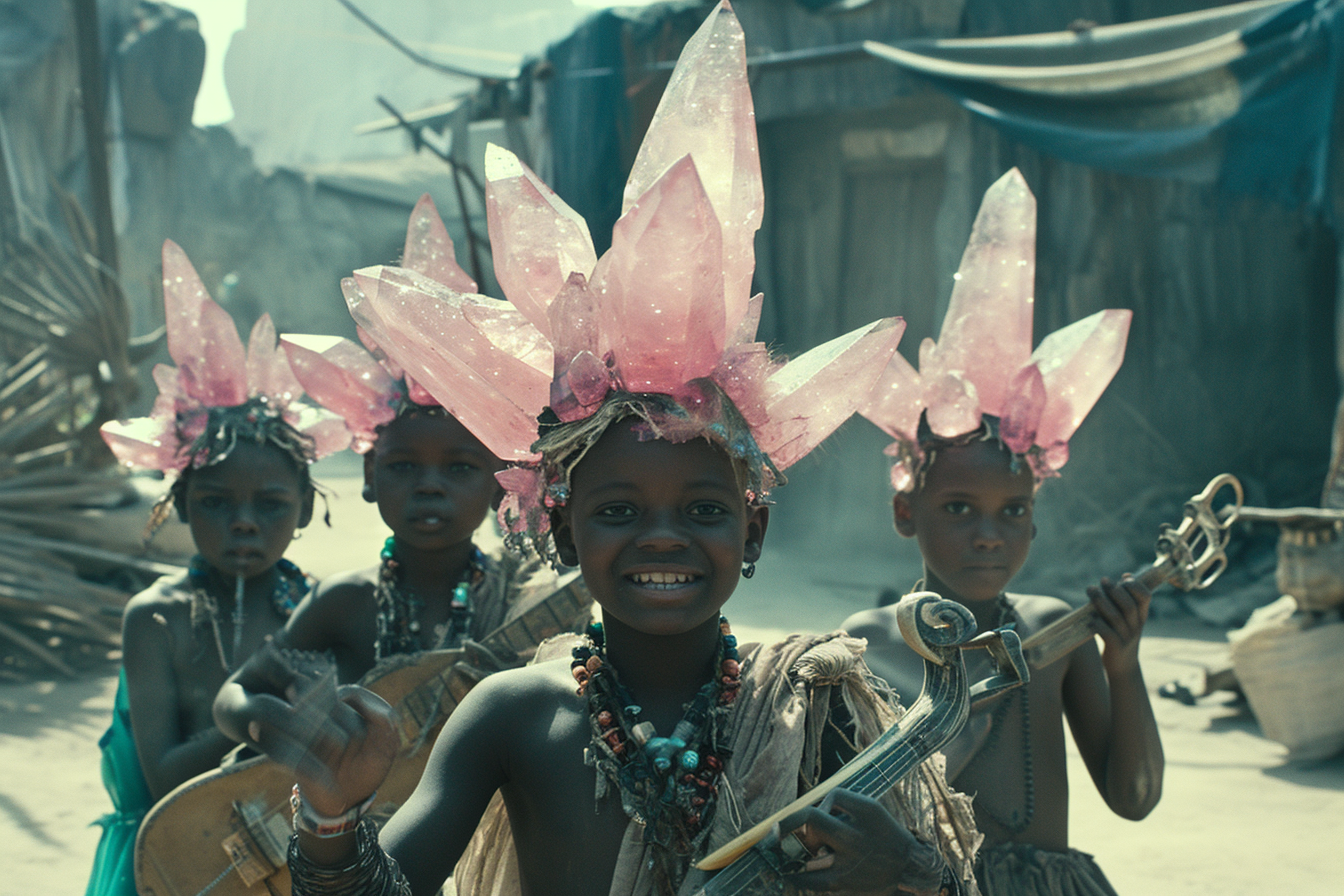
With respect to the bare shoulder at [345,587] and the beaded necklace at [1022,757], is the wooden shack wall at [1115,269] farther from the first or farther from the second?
the bare shoulder at [345,587]

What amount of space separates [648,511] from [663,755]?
315 millimetres

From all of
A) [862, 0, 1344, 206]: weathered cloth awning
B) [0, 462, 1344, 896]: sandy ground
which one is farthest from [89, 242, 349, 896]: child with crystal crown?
[862, 0, 1344, 206]: weathered cloth awning

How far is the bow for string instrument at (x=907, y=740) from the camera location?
4.77 ft

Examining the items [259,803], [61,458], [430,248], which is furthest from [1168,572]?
[61,458]

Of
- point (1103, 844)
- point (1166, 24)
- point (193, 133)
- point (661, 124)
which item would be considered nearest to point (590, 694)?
point (661, 124)

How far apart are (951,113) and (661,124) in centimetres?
818

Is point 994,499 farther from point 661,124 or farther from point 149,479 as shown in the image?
point 149,479

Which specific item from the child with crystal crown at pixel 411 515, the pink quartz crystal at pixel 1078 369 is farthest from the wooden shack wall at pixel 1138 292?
the child with crystal crown at pixel 411 515

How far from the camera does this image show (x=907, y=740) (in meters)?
1.51

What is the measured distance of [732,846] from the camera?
1.46 m

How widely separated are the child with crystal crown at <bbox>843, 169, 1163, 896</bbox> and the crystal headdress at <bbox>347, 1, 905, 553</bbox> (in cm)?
94

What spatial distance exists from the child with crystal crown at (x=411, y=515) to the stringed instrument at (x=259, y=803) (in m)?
0.23

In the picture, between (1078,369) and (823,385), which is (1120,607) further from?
(823,385)

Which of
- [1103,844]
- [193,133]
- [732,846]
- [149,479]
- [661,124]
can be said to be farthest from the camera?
[193,133]
